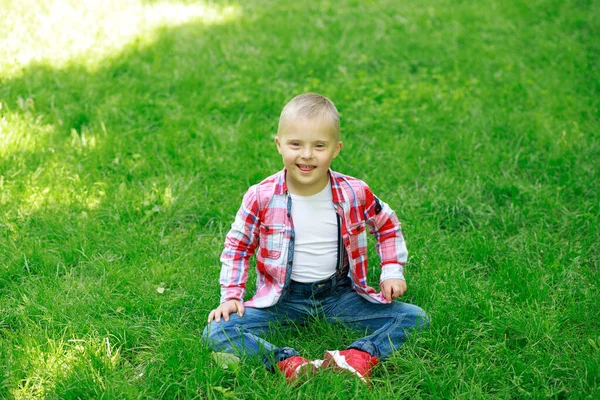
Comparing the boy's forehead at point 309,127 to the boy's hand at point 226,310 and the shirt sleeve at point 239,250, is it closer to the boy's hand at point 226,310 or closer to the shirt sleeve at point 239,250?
the shirt sleeve at point 239,250

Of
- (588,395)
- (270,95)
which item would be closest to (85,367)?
(588,395)

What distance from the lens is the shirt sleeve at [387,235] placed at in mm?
2924

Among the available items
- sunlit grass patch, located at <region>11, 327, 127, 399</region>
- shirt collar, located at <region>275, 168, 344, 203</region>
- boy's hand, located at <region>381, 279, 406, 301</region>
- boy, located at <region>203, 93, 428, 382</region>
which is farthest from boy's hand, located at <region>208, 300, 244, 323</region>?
boy's hand, located at <region>381, 279, 406, 301</region>

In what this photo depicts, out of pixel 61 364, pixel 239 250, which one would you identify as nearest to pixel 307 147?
pixel 239 250

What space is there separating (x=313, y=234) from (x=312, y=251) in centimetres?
8

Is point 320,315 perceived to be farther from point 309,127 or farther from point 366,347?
point 309,127

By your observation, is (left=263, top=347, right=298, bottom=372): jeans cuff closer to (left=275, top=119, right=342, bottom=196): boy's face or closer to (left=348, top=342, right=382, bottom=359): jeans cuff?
(left=348, top=342, right=382, bottom=359): jeans cuff

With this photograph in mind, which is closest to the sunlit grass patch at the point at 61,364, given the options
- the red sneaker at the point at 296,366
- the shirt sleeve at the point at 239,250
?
the shirt sleeve at the point at 239,250

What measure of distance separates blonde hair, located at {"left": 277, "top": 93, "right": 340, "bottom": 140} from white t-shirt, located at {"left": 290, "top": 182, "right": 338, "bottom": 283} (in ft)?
1.07

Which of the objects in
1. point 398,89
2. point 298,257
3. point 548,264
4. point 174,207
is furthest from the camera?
point 398,89

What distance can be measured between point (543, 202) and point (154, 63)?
338cm

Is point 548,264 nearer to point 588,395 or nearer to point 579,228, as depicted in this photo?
point 579,228

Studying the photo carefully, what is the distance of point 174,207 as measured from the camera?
12.6ft

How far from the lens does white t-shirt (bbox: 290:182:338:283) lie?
2.88m
